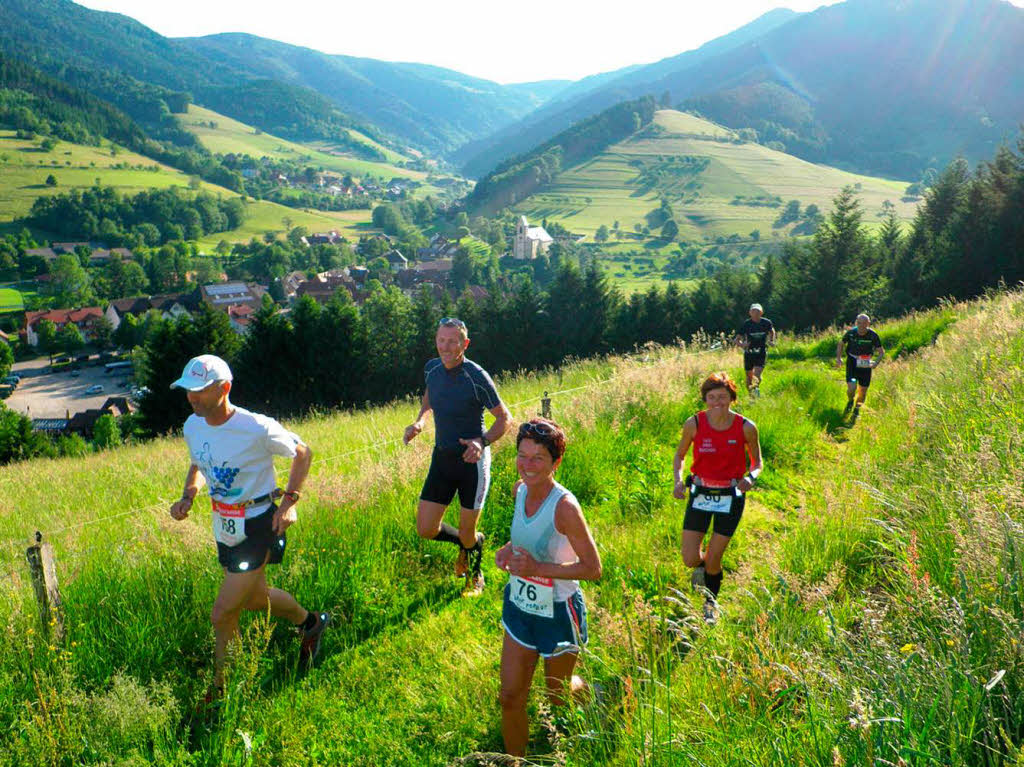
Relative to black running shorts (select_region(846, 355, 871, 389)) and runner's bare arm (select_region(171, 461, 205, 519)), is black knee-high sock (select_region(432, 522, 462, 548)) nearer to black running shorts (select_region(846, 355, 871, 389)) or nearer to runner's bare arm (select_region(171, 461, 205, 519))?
runner's bare arm (select_region(171, 461, 205, 519))

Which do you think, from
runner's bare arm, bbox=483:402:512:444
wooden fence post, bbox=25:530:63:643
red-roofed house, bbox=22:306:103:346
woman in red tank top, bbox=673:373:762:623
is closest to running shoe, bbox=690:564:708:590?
woman in red tank top, bbox=673:373:762:623

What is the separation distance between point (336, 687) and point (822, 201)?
662ft

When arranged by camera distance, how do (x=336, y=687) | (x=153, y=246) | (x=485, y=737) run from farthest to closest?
(x=153, y=246) < (x=336, y=687) < (x=485, y=737)

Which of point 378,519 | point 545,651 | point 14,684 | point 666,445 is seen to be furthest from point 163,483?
point 545,651

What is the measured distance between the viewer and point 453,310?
165ft

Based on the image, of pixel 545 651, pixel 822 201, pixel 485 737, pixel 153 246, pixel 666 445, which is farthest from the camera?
pixel 822 201

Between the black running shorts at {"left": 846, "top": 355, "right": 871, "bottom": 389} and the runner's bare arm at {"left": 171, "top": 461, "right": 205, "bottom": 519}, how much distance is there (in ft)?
31.6

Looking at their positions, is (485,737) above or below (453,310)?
above

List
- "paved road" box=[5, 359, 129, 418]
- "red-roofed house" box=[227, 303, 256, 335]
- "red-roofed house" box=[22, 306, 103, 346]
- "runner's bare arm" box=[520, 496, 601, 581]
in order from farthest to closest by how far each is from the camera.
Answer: "red-roofed house" box=[227, 303, 256, 335] < "red-roofed house" box=[22, 306, 103, 346] < "paved road" box=[5, 359, 129, 418] < "runner's bare arm" box=[520, 496, 601, 581]

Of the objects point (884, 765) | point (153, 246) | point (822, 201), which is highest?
point (884, 765)

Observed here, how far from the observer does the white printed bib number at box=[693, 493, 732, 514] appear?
15.8 feet

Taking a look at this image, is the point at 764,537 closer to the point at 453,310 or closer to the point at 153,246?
the point at 453,310

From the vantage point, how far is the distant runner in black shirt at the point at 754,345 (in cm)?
1146

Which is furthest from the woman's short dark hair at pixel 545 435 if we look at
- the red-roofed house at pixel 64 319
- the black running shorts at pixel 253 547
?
the red-roofed house at pixel 64 319
